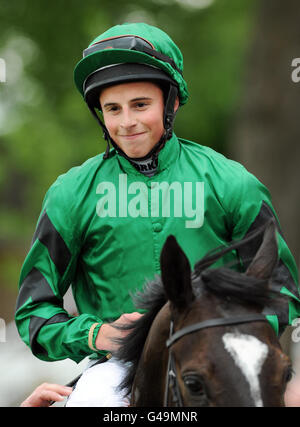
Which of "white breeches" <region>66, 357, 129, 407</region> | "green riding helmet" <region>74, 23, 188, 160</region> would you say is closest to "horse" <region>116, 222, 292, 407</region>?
"white breeches" <region>66, 357, 129, 407</region>

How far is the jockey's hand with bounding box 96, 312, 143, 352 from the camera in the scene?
249cm

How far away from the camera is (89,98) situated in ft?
10.2

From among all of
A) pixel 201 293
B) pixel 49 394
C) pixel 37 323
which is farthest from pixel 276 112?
pixel 201 293

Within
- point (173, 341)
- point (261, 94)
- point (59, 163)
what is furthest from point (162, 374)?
point (59, 163)

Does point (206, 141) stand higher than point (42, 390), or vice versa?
point (206, 141)

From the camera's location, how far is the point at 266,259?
234 centimetres

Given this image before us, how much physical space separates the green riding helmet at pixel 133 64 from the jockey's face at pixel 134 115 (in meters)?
0.04

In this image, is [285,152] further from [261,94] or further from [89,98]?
[89,98]

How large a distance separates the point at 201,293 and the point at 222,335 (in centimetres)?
22

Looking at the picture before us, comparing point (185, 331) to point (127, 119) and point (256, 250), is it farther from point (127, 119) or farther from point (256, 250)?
point (127, 119)
